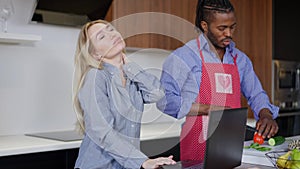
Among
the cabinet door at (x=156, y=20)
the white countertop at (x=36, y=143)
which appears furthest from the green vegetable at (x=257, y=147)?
the cabinet door at (x=156, y=20)

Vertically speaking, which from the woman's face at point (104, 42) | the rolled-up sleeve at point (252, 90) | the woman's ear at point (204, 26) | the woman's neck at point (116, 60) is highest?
the woman's ear at point (204, 26)

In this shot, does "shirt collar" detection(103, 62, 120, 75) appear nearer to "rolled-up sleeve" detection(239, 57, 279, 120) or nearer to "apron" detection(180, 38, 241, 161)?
"apron" detection(180, 38, 241, 161)

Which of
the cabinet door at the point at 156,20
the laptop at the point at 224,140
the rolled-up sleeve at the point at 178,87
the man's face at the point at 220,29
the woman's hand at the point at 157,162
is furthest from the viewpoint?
the cabinet door at the point at 156,20

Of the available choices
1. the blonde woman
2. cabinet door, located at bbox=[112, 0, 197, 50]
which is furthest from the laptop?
cabinet door, located at bbox=[112, 0, 197, 50]

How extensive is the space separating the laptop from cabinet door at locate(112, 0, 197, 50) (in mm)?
1252

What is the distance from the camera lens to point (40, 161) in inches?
74.9

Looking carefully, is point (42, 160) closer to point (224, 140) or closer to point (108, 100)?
point (108, 100)

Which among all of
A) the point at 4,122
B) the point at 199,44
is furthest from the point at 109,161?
the point at 4,122

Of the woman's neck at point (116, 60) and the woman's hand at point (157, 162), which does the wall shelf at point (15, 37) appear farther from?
the woman's hand at point (157, 162)

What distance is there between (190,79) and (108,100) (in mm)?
711

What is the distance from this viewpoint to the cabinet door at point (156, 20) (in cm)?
Result: 254

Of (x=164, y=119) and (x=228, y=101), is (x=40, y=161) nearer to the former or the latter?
(x=228, y=101)

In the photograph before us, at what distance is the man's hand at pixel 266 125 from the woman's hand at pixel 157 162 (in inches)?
24.9

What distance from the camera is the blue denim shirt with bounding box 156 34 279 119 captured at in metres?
1.90
